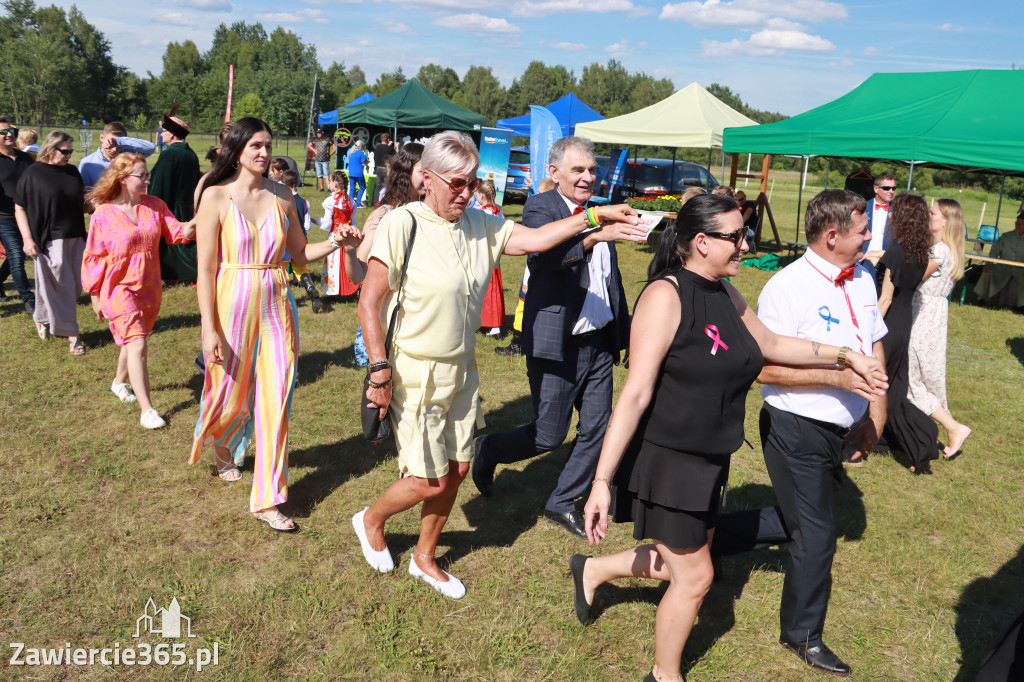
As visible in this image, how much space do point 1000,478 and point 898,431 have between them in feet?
2.47

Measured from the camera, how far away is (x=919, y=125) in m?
10.6

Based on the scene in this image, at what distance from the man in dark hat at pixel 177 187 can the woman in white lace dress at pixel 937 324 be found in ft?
25.4

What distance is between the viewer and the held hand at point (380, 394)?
302cm

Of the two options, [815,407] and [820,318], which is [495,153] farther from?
[815,407]

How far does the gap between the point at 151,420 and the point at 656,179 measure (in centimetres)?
1515

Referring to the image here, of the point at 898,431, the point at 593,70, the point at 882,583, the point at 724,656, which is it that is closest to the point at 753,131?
the point at 898,431

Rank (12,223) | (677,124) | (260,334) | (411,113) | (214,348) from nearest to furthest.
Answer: (214,348)
(260,334)
(12,223)
(677,124)
(411,113)

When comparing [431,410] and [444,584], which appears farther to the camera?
[444,584]

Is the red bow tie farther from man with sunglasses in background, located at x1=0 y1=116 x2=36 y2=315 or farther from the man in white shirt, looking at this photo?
man with sunglasses in background, located at x1=0 y1=116 x2=36 y2=315

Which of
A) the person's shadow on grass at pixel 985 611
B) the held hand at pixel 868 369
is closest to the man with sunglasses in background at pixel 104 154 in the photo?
the held hand at pixel 868 369

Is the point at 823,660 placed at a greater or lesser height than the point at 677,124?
lesser

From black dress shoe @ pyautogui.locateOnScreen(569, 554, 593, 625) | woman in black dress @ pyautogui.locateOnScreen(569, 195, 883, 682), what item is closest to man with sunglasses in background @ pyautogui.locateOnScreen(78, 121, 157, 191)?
black dress shoe @ pyautogui.locateOnScreen(569, 554, 593, 625)

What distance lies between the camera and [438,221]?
307 cm

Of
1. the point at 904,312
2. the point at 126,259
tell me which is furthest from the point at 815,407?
the point at 126,259
